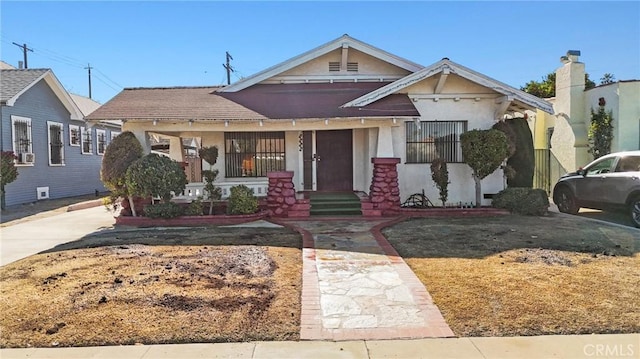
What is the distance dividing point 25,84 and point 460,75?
15484 mm

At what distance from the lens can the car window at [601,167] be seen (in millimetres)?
10726

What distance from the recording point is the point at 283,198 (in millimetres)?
11141

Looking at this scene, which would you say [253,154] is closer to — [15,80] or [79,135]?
[15,80]

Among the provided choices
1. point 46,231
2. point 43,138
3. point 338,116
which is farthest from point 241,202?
point 43,138

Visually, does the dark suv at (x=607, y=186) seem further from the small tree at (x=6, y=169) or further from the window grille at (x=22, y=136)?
the window grille at (x=22, y=136)

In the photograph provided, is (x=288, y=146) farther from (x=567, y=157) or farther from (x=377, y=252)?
(x=567, y=157)

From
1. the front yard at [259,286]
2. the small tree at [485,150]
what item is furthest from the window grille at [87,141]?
the small tree at [485,150]

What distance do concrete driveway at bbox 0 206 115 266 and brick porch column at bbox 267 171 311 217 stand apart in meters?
4.08

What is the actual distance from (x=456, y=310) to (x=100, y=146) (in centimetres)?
2234

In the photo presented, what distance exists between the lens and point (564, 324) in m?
4.29

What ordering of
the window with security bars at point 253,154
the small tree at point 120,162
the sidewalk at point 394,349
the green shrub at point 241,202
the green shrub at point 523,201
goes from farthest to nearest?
the window with security bars at point 253,154 → the green shrub at point 523,201 → the green shrub at point 241,202 → the small tree at point 120,162 → the sidewalk at point 394,349

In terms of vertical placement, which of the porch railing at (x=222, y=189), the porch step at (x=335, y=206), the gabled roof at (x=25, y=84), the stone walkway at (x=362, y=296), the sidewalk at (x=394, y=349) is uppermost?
the gabled roof at (x=25, y=84)

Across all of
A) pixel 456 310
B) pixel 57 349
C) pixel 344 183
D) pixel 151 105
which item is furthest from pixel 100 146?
pixel 456 310

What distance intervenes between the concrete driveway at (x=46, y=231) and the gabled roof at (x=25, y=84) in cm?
502
